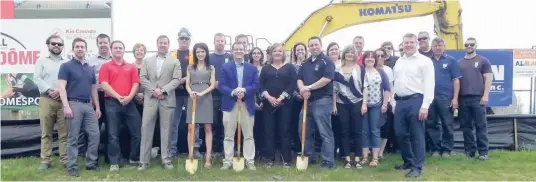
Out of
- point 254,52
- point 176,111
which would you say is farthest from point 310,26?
point 176,111

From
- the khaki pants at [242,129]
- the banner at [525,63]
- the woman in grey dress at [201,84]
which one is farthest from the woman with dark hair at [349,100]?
the banner at [525,63]

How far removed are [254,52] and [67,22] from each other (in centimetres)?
573

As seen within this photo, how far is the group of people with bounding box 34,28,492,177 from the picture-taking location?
6039 millimetres

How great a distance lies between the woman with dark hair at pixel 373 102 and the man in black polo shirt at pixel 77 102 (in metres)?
3.56

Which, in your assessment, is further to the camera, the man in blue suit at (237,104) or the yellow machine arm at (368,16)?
the yellow machine arm at (368,16)

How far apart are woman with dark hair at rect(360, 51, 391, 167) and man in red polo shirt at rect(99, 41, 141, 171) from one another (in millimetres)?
3088

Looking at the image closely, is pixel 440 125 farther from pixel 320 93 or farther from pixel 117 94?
pixel 117 94

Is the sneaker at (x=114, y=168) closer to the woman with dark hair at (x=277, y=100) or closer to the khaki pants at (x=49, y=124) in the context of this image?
the khaki pants at (x=49, y=124)

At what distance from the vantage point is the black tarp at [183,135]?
748 cm

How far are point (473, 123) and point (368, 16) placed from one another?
448 cm

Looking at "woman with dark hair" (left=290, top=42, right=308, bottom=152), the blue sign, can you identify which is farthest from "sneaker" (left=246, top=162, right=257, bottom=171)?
the blue sign

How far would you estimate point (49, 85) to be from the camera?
6.28 meters

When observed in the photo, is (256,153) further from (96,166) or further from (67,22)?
(67,22)

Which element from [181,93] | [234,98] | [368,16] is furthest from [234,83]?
[368,16]
